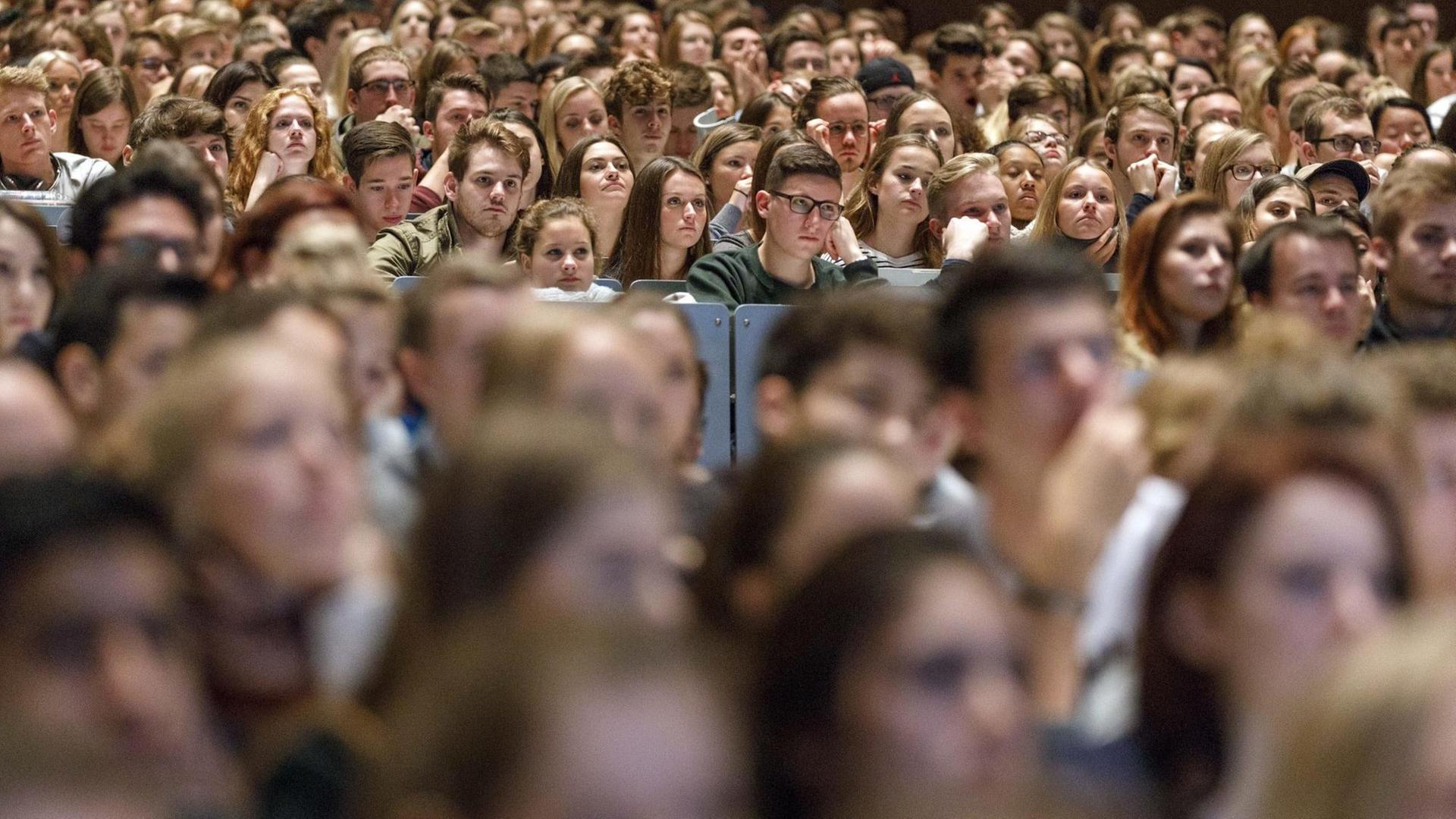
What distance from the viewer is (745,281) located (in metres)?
5.57

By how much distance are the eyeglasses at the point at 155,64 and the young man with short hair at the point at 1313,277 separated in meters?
6.03

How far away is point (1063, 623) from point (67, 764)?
1.40 metres

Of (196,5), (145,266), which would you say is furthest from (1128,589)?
(196,5)

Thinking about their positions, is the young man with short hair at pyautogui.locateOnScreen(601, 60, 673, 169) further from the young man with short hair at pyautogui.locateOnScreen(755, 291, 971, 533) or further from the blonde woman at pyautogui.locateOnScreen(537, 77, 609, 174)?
the young man with short hair at pyautogui.locateOnScreen(755, 291, 971, 533)

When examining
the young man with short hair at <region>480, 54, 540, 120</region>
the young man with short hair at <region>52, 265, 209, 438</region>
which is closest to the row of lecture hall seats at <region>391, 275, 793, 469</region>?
the young man with short hair at <region>52, 265, 209, 438</region>

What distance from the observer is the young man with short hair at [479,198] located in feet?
20.1

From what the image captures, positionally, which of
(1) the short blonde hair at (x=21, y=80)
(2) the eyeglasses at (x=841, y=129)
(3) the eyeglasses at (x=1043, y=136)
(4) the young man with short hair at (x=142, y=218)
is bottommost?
(3) the eyeglasses at (x=1043, y=136)

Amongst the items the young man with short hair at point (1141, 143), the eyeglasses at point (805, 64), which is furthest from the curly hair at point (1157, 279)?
the eyeglasses at point (805, 64)

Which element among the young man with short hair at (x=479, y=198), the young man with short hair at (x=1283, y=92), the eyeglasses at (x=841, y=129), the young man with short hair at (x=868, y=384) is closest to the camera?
the young man with short hair at (x=868, y=384)

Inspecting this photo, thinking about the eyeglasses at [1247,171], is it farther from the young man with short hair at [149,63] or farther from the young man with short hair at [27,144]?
the young man with short hair at [149,63]

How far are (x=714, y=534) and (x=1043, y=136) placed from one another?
588cm

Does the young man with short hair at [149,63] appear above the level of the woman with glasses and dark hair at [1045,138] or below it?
above

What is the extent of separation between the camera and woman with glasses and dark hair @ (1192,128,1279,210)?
22.2 ft

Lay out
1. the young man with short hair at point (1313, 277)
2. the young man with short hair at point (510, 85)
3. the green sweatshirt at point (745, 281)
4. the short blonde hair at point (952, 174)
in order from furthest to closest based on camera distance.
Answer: the young man with short hair at point (510, 85) < the short blonde hair at point (952, 174) < the green sweatshirt at point (745, 281) < the young man with short hair at point (1313, 277)
